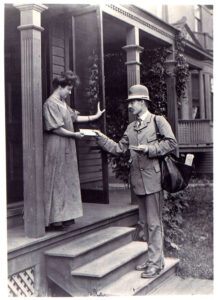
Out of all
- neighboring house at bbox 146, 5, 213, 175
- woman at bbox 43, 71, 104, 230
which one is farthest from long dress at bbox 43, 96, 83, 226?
neighboring house at bbox 146, 5, 213, 175

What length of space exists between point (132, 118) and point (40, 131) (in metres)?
2.34

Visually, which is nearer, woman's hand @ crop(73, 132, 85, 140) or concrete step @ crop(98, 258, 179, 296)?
concrete step @ crop(98, 258, 179, 296)

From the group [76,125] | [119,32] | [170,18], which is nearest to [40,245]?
[76,125]

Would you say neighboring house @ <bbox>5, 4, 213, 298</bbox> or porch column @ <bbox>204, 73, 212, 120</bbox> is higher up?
porch column @ <bbox>204, 73, 212, 120</bbox>

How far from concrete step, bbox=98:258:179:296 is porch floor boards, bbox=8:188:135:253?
2.36 ft

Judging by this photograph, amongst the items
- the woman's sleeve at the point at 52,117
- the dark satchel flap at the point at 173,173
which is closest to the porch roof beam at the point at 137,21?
the woman's sleeve at the point at 52,117

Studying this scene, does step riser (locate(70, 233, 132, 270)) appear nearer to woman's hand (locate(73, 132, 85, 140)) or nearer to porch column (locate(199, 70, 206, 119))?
woman's hand (locate(73, 132, 85, 140))

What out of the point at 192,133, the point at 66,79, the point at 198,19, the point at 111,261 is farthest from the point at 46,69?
the point at 198,19

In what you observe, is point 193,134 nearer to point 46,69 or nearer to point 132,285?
point 46,69

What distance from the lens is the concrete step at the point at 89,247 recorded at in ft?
12.8

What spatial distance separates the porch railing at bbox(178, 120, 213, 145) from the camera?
1440 cm

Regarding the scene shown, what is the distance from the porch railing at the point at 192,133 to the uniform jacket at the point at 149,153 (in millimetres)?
10286

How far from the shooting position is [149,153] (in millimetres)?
3975

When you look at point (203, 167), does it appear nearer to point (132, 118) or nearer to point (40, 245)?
point (132, 118)
